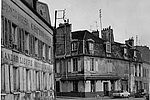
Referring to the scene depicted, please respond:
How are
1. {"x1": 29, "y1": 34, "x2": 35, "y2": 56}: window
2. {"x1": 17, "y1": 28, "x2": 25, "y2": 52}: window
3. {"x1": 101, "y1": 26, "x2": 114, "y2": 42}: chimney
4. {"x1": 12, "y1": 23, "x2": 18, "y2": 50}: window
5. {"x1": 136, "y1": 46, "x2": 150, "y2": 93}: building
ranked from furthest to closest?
{"x1": 136, "y1": 46, "x2": 150, "y2": 93}: building, {"x1": 101, "y1": 26, "x2": 114, "y2": 42}: chimney, {"x1": 29, "y1": 34, "x2": 35, "y2": 56}: window, {"x1": 17, "y1": 28, "x2": 25, "y2": 52}: window, {"x1": 12, "y1": 23, "x2": 18, "y2": 50}: window

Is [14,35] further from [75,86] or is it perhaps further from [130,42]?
[130,42]

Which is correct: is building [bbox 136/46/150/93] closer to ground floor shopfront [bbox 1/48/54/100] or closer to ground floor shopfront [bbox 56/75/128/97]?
ground floor shopfront [bbox 56/75/128/97]

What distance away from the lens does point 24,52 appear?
1900 cm

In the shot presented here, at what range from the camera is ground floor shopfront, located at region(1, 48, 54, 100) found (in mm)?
15209

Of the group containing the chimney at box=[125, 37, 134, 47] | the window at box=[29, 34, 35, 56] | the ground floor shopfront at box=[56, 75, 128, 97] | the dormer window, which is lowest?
the ground floor shopfront at box=[56, 75, 128, 97]

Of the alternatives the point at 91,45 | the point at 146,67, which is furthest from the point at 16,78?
the point at 146,67

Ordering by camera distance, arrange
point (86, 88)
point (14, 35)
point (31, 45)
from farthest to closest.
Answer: point (86, 88), point (31, 45), point (14, 35)

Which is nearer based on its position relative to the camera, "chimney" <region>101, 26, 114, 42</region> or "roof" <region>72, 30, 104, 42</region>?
"roof" <region>72, 30, 104, 42</region>

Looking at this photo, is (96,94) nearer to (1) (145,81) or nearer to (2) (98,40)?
(2) (98,40)

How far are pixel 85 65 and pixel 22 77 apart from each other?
95.6 feet

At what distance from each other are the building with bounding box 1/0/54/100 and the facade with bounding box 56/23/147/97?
20.1 m

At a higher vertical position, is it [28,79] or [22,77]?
[22,77]

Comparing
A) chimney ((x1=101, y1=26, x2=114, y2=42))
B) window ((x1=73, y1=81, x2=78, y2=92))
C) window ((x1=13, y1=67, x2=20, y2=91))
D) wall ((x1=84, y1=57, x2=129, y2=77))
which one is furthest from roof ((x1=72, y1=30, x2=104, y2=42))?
window ((x1=13, y1=67, x2=20, y2=91))

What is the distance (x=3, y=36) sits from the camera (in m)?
14.8
